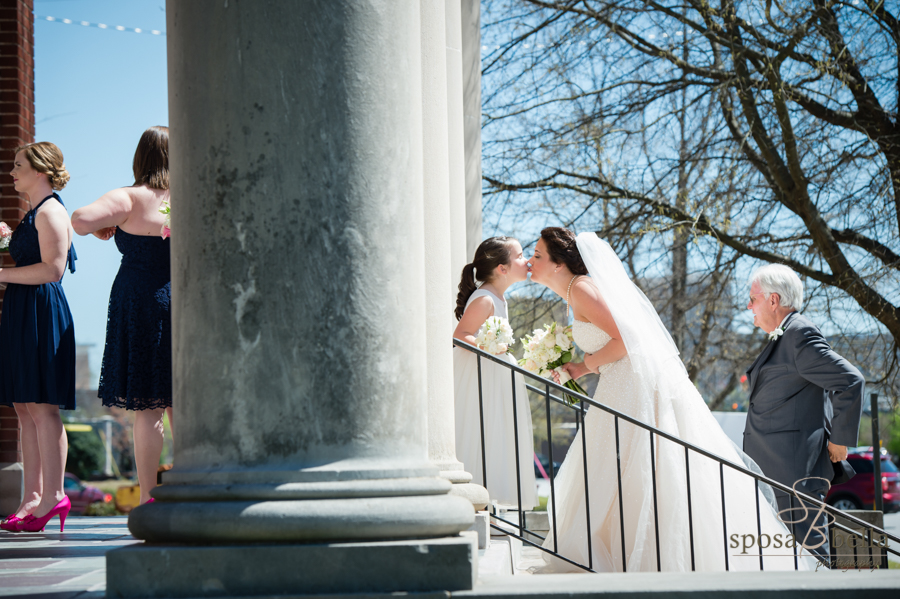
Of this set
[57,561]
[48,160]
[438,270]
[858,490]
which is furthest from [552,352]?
[858,490]

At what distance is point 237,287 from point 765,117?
29.9ft

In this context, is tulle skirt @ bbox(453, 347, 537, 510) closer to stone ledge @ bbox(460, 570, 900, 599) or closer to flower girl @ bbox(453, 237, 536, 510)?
flower girl @ bbox(453, 237, 536, 510)

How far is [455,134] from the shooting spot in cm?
628

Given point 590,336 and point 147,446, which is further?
point 590,336

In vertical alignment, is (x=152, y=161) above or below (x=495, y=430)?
above

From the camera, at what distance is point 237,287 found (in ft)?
9.40

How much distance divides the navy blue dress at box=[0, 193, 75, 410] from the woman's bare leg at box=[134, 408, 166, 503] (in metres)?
0.62

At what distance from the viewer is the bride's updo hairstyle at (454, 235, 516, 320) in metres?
6.03

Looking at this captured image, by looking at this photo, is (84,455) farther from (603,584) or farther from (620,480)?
(603,584)

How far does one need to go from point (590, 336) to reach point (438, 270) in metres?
1.63

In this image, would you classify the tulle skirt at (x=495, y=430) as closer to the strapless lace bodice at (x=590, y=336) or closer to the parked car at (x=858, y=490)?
the strapless lace bodice at (x=590, y=336)

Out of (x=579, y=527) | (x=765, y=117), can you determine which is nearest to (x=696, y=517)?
(x=579, y=527)

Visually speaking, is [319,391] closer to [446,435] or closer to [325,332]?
[325,332]

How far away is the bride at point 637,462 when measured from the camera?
16.8ft
